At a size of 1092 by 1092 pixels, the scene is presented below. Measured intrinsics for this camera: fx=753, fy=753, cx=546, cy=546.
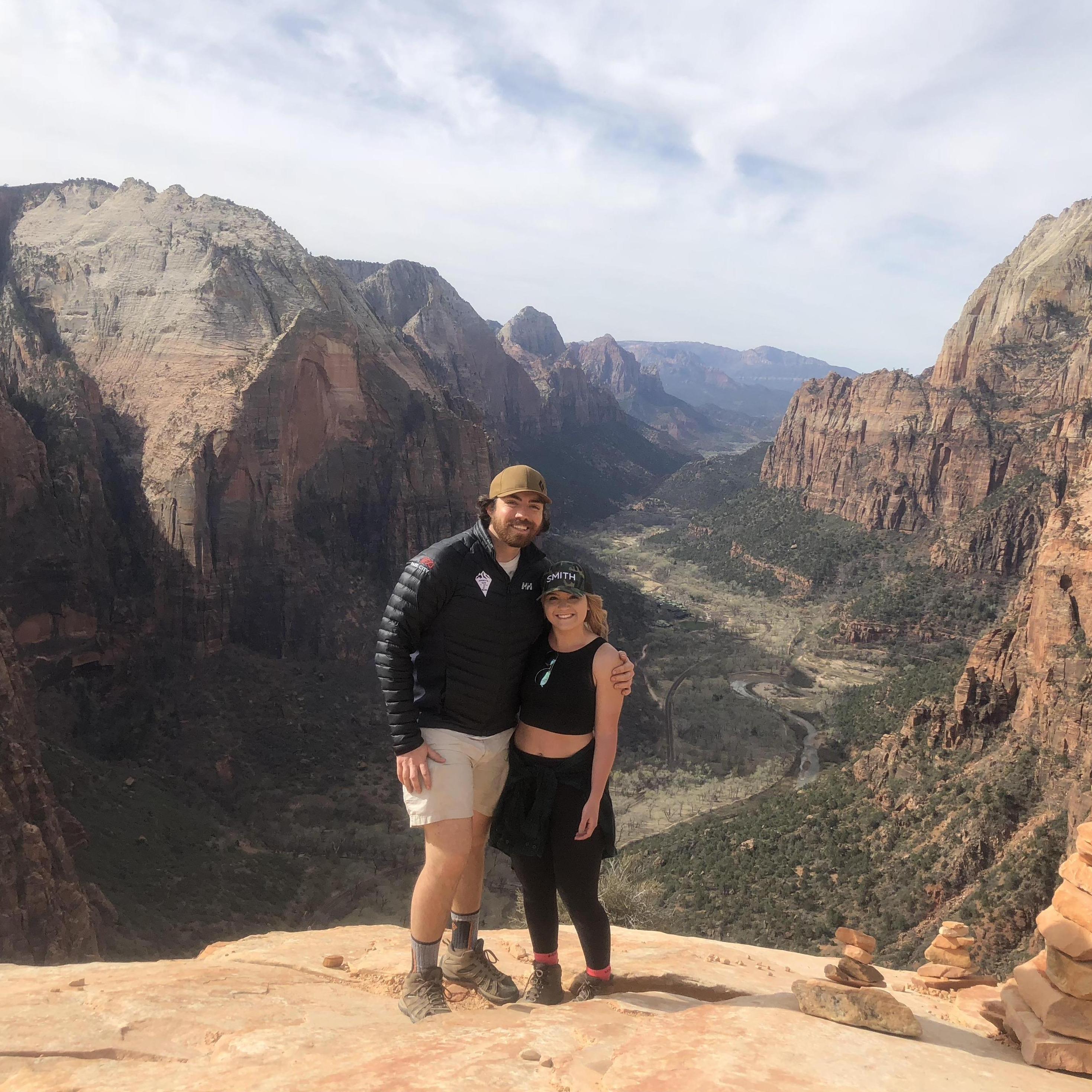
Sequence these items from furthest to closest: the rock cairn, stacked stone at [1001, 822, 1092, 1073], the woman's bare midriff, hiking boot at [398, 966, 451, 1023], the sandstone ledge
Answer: the woman's bare midriff < hiking boot at [398, 966, 451, 1023] < the rock cairn < stacked stone at [1001, 822, 1092, 1073] < the sandstone ledge

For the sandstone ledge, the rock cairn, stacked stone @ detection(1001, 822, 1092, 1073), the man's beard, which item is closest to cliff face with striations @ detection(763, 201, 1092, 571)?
stacked stone @ detection(1001, 822, 1092, 1073)

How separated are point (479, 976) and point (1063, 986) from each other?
480cm

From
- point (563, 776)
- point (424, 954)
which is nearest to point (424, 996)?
point (424, 954)

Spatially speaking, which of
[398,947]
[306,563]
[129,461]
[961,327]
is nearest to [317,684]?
[306,563]

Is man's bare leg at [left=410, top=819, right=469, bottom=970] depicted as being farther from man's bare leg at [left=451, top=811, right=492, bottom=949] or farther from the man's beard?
the man's beard

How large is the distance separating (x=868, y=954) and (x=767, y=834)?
22989 mm

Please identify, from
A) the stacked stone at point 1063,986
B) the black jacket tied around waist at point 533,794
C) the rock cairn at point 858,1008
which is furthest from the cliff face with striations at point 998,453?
the black jacket tied around waist at point 533,794

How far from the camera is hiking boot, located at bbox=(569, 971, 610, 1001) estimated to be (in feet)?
22.4

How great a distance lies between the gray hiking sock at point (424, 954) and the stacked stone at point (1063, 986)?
15.0ft

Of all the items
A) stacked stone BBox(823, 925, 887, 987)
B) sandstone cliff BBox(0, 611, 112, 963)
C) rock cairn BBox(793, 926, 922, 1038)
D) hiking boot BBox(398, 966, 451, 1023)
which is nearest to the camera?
rock cairn BBox(793, 926, 922, 1038)

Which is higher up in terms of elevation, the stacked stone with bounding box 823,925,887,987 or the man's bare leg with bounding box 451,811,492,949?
the man's bare leg with bounding box 451,811,492,949

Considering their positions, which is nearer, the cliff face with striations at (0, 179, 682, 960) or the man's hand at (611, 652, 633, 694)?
the man's hand at (611, 652, 633, 694)

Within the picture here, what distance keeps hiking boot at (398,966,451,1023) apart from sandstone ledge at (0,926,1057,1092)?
198 millimetres

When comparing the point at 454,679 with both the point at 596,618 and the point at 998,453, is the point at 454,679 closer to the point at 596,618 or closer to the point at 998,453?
the point at 596,618
